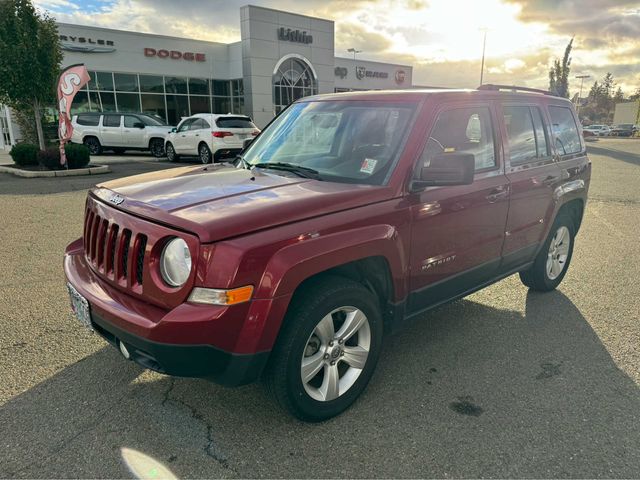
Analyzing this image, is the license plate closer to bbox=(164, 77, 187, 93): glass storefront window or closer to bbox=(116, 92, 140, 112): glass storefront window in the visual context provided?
bbox=(116, 92, 140, 112): glass storefront window

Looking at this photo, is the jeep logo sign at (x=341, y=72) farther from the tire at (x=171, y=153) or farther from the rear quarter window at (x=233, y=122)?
the rear quarter window at (x=233, y=122)

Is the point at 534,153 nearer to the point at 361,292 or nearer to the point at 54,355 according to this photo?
the point at 361,292

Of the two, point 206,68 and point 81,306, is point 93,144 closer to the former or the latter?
point 206,68

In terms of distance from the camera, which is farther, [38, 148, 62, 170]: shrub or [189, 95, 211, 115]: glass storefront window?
[189, 95, 211, 115]: glass storefront window

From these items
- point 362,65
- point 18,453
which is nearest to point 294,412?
point 18,453

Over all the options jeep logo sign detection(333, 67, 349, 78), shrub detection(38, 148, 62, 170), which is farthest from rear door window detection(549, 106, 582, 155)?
jeep logo sign detection(333, 67, 349, 78)

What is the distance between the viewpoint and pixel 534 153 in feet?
13.9

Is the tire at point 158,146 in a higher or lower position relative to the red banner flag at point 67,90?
lower

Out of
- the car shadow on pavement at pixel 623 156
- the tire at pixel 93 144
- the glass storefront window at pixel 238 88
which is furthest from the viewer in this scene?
the glass storefront window at pixel 238 88

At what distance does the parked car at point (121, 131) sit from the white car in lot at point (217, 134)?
314cm

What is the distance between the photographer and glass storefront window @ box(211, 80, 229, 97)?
94.0 feet

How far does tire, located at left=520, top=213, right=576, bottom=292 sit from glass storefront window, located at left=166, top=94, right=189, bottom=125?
1015 inches

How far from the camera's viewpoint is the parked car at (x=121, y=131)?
18.8 metres

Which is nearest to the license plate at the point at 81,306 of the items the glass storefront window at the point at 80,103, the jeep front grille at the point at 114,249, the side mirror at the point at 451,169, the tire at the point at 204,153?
the jeep front grille at the point at 114,249
